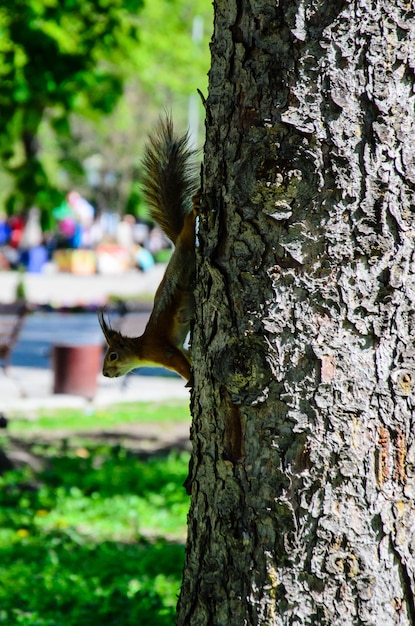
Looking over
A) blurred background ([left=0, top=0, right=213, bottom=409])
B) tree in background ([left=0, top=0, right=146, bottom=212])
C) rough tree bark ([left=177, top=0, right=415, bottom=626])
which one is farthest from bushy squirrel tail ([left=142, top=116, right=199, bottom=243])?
tree in background ([left=0, top=0, right=146, bottom=212])

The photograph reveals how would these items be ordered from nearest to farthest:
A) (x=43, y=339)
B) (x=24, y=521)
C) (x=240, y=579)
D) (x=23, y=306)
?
1. (x=240, y=579)
2. (x=24, y=521)
3. (x=23, y=306)
4. (x=43, y=339)

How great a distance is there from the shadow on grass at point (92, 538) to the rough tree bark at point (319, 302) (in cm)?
124

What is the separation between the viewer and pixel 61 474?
23.4 ft

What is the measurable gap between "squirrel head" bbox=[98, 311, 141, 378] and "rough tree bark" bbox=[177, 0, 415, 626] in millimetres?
1304

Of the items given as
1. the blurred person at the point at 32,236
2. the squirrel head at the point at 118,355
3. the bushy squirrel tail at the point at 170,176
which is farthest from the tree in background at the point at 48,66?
the blurred person at the point at 32,236

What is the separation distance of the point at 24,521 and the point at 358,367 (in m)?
4.26

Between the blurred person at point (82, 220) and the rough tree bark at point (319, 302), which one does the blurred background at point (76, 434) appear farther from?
the blurred person at point (82, 220)

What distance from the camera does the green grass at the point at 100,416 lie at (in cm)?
919

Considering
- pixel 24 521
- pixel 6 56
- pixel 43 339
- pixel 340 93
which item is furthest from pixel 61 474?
pixel 43 339

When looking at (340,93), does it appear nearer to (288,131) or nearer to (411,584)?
(288,131)

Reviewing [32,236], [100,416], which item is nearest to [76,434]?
[100,416]

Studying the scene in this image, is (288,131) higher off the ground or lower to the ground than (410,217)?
higher

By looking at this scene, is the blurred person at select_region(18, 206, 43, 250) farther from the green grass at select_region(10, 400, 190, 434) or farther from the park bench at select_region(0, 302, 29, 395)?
the green grass at select_region(10, 400, 190, 434)

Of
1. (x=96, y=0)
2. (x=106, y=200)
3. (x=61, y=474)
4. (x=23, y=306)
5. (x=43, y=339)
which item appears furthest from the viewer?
(x=106, y=200)
